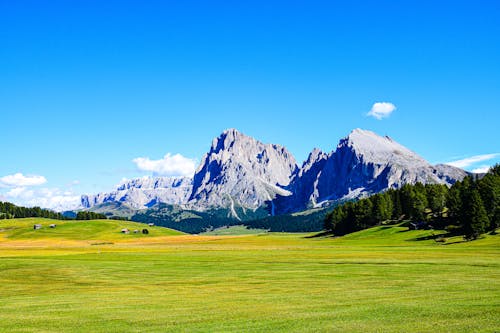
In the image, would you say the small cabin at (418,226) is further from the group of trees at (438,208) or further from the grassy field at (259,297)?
the grassy field at (259,297)

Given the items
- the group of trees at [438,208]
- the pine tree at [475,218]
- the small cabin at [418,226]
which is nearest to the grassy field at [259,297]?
the pine tree at [475,218]

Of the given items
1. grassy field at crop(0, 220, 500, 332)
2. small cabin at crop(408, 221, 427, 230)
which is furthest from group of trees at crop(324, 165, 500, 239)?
grassy field at crop(0, 220, 500, 332)

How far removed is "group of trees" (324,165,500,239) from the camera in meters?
108

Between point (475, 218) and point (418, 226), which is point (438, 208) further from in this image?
point (475, 218)

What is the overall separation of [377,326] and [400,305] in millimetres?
6430

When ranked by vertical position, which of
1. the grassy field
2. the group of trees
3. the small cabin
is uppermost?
the group of trees

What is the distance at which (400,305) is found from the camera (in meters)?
→ 30.1

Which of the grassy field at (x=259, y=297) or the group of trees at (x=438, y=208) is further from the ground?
the group of trees at (x=438, y=208)

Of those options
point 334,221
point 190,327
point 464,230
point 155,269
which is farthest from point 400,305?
point 334,221

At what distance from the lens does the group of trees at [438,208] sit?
107500 millimetres

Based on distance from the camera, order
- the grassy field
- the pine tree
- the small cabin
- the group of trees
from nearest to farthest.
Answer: the grassy field < the pine tree < the group of trees < the small cabin

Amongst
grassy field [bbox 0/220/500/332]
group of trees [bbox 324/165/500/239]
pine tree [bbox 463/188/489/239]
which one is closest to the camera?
grassy field [bbox 0/220/500/332]

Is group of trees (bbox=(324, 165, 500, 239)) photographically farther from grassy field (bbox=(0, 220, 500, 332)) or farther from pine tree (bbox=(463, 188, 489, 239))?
grassy field (bbox=(0, 220, 500, 332))

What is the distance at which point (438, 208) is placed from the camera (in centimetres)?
14675
